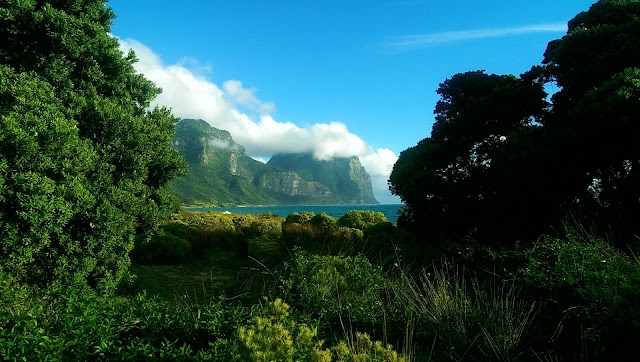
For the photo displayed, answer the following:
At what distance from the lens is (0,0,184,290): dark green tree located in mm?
6512

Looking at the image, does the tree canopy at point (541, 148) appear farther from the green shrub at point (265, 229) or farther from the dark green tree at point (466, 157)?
the green shrub at point (265, 229)

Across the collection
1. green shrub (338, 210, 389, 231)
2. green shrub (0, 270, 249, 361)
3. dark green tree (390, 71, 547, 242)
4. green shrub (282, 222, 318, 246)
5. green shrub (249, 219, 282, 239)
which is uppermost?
dark green tree (390, 71, 547, 242)

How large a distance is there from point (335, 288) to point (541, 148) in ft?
24.2

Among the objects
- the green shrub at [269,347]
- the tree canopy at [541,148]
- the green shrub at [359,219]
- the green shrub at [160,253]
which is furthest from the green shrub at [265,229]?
the green shrub at [269,347]

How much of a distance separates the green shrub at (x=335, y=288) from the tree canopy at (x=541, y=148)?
509 cm

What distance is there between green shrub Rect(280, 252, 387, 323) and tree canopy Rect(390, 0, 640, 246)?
5.09 m

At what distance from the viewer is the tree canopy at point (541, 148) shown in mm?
9680

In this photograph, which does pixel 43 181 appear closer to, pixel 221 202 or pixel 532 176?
pixel 532 176

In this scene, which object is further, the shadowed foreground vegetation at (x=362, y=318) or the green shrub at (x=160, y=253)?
the green shrub at (x=160, y=253)

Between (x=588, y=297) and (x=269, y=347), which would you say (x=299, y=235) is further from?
(x=269, y=347)

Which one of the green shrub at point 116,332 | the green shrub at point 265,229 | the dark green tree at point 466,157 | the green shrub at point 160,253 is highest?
the dark green tree at point 466,157

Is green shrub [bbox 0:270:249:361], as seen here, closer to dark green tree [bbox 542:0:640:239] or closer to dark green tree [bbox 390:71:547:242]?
dark green tree [bbox 542:0:640:239]

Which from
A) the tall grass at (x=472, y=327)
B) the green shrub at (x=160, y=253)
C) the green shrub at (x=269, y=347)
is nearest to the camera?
the green shrub at (x=269, y=347)

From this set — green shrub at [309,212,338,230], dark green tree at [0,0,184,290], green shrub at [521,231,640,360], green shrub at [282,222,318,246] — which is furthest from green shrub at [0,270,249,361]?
green shrub at [309,212,338,230]
